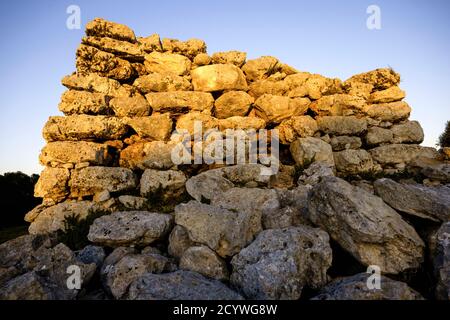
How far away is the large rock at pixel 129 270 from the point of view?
493 centimetres

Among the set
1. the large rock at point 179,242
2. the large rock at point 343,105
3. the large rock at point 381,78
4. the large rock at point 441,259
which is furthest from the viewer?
the large rock at point 381,78

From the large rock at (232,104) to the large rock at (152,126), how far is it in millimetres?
2931

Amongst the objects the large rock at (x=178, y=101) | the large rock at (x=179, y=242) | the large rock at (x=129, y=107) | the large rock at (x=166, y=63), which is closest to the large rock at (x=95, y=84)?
the large rock at (x=129, y=107)

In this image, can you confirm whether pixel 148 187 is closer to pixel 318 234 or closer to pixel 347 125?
pixel 318 234

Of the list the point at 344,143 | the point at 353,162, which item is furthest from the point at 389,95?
the point at 353,162

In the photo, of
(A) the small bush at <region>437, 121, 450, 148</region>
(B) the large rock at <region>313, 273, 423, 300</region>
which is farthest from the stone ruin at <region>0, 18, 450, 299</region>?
(A) the small bush at <region>437, 121, 450, 148</region>

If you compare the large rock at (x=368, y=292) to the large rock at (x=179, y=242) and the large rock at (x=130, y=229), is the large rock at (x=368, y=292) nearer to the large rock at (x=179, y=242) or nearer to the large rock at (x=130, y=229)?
the large rock at (x=179, y=242)

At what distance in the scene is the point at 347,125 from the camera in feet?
44.5

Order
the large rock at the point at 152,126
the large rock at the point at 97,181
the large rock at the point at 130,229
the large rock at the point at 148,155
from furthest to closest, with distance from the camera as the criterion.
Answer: the large rock at the point at 152,126
the large rock at the point at 148,155
the large rock at the point at 97,181
the large rock at the point at 130,229

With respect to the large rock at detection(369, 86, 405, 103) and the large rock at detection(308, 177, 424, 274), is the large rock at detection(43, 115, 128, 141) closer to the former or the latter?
the large rock at detection(308, 177, 424, 274)

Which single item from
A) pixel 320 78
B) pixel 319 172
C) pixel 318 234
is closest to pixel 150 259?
pixel 318 234

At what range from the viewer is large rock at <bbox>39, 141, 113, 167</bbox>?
37.2 feet

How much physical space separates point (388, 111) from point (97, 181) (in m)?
14.8

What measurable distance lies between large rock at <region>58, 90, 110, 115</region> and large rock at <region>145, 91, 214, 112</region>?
2320 mm
